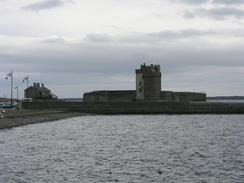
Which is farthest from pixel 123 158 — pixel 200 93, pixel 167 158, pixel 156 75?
pixel 200 93

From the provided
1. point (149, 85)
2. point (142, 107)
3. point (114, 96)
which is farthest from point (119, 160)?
point (114, 96)

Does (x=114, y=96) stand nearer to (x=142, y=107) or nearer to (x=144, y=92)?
(x=144, y=92)

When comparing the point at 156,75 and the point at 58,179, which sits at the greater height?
the point at 156,75

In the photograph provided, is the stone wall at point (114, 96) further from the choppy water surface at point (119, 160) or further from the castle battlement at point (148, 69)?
the choppy water surface at point (119, 160)

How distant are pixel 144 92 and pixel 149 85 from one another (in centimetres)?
229

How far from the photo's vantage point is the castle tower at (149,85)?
141000mm

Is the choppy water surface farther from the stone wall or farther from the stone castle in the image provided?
the stone wall

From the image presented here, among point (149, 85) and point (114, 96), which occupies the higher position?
point (149, 85)

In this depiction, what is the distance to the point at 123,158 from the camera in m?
38.6

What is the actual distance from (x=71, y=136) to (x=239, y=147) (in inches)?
783

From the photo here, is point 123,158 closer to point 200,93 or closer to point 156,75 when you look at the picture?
point 156,75

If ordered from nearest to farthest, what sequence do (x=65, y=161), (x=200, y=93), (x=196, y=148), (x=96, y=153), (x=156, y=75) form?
(x=65, y=161) < (x=96, y=153) < (x=196, y=148) < (x=156, y=75) < (x=200, y=93)

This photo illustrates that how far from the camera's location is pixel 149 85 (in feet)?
463

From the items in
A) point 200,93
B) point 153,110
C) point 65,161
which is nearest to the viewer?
point 65,161
